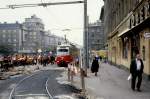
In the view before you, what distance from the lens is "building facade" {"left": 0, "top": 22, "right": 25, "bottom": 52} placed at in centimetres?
16488

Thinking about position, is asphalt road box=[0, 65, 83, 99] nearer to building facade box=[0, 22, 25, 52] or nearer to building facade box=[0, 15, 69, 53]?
building facade box=[0, 15, 69, 53]

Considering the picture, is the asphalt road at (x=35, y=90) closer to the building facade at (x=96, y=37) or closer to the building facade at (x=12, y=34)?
the building facade at (x=96, y=37)

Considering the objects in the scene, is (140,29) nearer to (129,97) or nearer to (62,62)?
(129,97)

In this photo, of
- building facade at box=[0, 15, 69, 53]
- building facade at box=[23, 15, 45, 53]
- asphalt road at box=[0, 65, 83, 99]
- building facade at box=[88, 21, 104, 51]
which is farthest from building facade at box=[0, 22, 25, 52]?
asphalt road at box=[0, 65, 83, 99]

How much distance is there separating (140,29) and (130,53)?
687cm

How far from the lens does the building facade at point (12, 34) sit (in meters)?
165

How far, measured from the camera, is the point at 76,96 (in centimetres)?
1944

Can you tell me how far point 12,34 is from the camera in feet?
553

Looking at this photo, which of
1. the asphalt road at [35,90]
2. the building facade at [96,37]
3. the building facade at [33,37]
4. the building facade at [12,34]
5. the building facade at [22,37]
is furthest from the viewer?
the building facade at [33,37]

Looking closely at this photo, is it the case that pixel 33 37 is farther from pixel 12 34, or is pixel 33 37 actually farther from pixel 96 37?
pixel 96 37

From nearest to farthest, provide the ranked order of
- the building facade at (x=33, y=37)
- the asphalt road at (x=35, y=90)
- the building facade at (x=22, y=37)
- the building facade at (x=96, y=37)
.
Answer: the asphalt road at (x=35, y=90) < the building facade at (x=96, y=37) < the building facade at (x=22, y=37) < the building facade at (x=33, y=37)

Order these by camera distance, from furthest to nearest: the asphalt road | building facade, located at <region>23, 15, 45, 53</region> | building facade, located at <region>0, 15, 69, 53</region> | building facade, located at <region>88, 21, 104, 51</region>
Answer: building facade, located at <region>23, 15, 45, 53</region>
building facade, located at <region>0, 15, 69, 53</region>
building facade, located at <region>88, 21, 104, 51</region>
the asphalt road

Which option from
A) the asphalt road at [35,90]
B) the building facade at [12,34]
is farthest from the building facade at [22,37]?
the asphalt road at [35,90]

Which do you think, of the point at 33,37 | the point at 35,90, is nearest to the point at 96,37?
the point at 33,37
